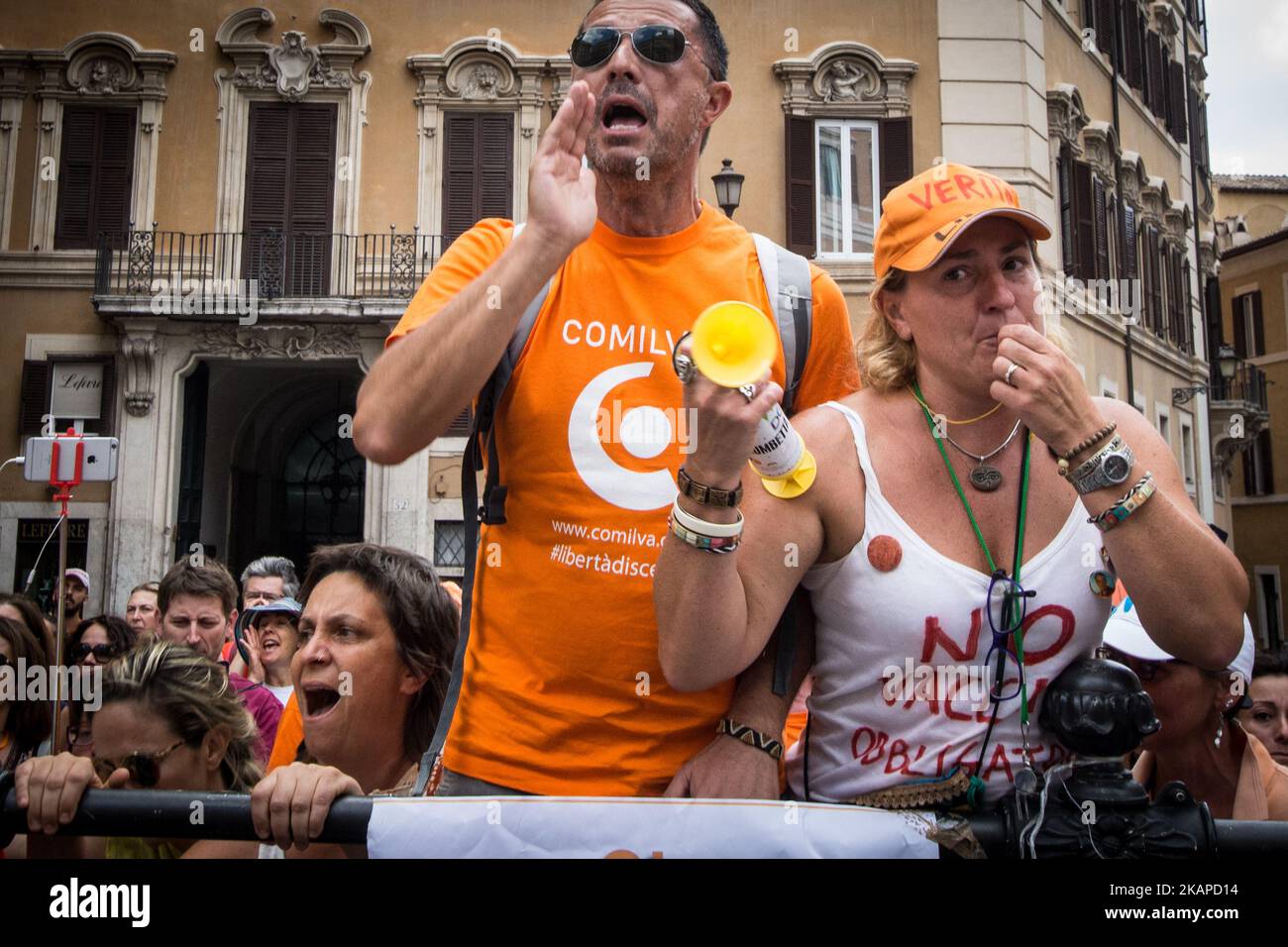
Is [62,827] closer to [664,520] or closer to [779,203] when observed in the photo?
[664,520]

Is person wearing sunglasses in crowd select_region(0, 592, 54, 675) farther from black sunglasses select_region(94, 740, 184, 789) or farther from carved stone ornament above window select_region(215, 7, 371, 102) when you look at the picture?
carved stone ornament above window select_region(215, 7, 371, 102)

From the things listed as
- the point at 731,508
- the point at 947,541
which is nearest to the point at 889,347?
the point at 947,541

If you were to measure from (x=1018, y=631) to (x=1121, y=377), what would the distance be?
Result: 64.9ft

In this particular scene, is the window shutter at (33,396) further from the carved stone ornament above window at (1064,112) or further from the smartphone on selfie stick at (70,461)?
the carved stone ornament above window at (1064,112)

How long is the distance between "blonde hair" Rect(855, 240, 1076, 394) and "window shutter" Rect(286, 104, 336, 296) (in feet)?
52.4

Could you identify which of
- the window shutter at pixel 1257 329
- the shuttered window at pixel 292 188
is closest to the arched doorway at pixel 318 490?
the shuttered window at pixel 292 188

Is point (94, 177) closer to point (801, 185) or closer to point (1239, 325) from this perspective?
point (801, 185)

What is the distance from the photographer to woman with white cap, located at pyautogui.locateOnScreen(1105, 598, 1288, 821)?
269 cm

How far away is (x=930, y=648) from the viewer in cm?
196

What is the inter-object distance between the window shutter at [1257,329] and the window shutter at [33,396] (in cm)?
3077

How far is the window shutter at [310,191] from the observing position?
17203mm

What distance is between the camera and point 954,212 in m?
2.08

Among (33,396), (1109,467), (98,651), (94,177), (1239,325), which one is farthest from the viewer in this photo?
(1239,325)

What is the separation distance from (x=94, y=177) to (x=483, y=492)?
58.2 ft
